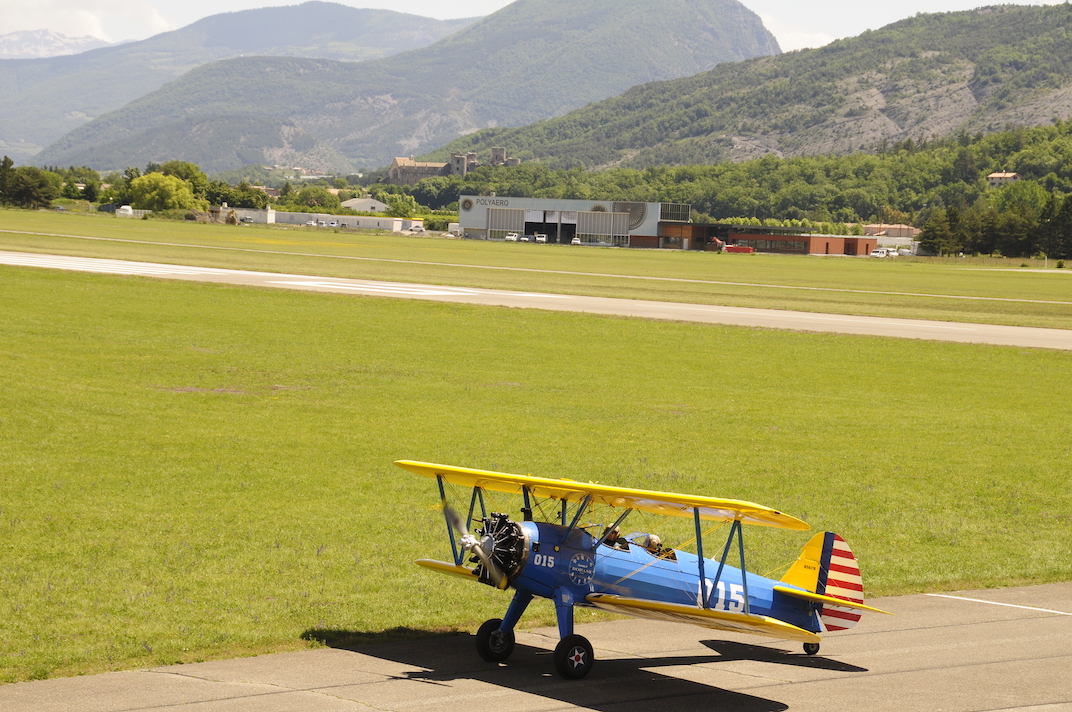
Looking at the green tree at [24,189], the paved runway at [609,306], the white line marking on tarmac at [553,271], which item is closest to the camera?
the paved runway at [609,306]

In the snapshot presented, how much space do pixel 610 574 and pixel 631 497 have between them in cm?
123

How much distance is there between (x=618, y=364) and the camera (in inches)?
1512

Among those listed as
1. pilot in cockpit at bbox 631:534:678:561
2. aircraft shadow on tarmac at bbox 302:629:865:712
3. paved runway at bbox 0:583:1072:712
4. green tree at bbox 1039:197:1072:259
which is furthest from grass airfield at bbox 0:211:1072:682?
green tree at bbox 1039:197:1072:259

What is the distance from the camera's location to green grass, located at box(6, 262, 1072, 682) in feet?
45.4

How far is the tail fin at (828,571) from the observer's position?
12.9 m

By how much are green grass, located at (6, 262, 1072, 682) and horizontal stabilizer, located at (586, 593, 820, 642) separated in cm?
325

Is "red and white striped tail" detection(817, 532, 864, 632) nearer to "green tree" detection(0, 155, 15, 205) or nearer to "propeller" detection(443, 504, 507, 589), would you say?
"propeller" detection(443, 504, 507, 589)

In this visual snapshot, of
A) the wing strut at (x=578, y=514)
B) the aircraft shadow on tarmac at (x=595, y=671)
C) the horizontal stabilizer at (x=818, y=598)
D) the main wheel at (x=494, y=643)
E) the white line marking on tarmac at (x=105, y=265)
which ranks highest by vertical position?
the white line marking on tarmac at (x=105, y=265)

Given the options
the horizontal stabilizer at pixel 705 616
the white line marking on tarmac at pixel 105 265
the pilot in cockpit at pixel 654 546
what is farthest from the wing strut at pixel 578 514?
the white line marking on tarmac at pixel 105 265

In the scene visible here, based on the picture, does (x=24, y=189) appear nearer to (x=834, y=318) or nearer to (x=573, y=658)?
(x=834, y=318)

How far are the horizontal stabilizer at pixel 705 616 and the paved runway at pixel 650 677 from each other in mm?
856

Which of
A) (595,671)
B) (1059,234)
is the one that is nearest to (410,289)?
(595,671)

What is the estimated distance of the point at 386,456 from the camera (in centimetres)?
2211

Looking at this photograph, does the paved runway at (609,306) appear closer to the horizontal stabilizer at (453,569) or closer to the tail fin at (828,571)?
the tail fin at (828,571)
